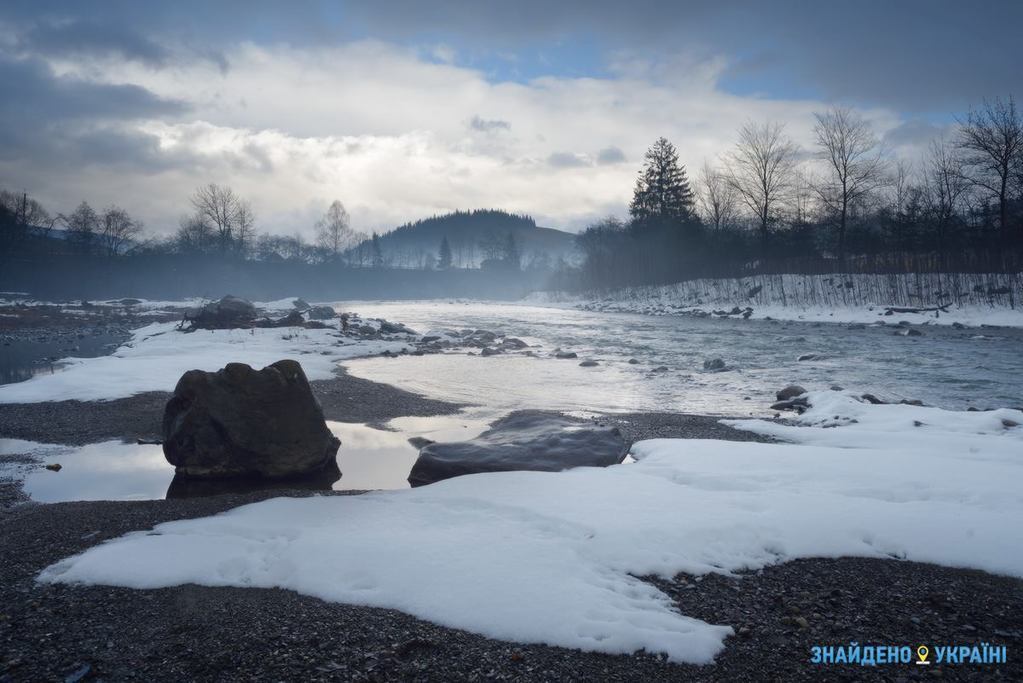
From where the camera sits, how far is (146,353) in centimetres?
1639

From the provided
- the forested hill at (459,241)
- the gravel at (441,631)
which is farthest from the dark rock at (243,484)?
the forested hill at (459,241)

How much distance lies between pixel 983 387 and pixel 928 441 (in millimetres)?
7238

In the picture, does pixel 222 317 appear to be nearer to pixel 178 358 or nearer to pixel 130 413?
pixel 178 358

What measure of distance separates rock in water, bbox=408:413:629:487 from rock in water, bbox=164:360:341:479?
148 cm

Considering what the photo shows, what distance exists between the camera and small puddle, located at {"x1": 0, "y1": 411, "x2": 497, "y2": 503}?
239 inches

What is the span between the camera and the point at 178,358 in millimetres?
15039

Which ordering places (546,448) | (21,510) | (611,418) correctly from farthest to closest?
(611,418)
(546,448)
(21,510)

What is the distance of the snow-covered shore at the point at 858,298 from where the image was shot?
25906mm

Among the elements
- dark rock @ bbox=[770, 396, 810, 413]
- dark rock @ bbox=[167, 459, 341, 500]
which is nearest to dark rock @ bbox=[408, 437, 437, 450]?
dark rock @ bbox=[167, 459, 341, 500]

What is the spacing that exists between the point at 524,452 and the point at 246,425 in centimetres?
343

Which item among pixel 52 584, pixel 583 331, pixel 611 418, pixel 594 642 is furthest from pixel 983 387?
pixel 583 331

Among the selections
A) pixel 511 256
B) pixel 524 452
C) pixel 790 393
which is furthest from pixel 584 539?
pixel 511 256

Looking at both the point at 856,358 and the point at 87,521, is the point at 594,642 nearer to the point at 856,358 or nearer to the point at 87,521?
the point at 87,521

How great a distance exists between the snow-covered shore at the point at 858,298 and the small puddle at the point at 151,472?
28515 mm
